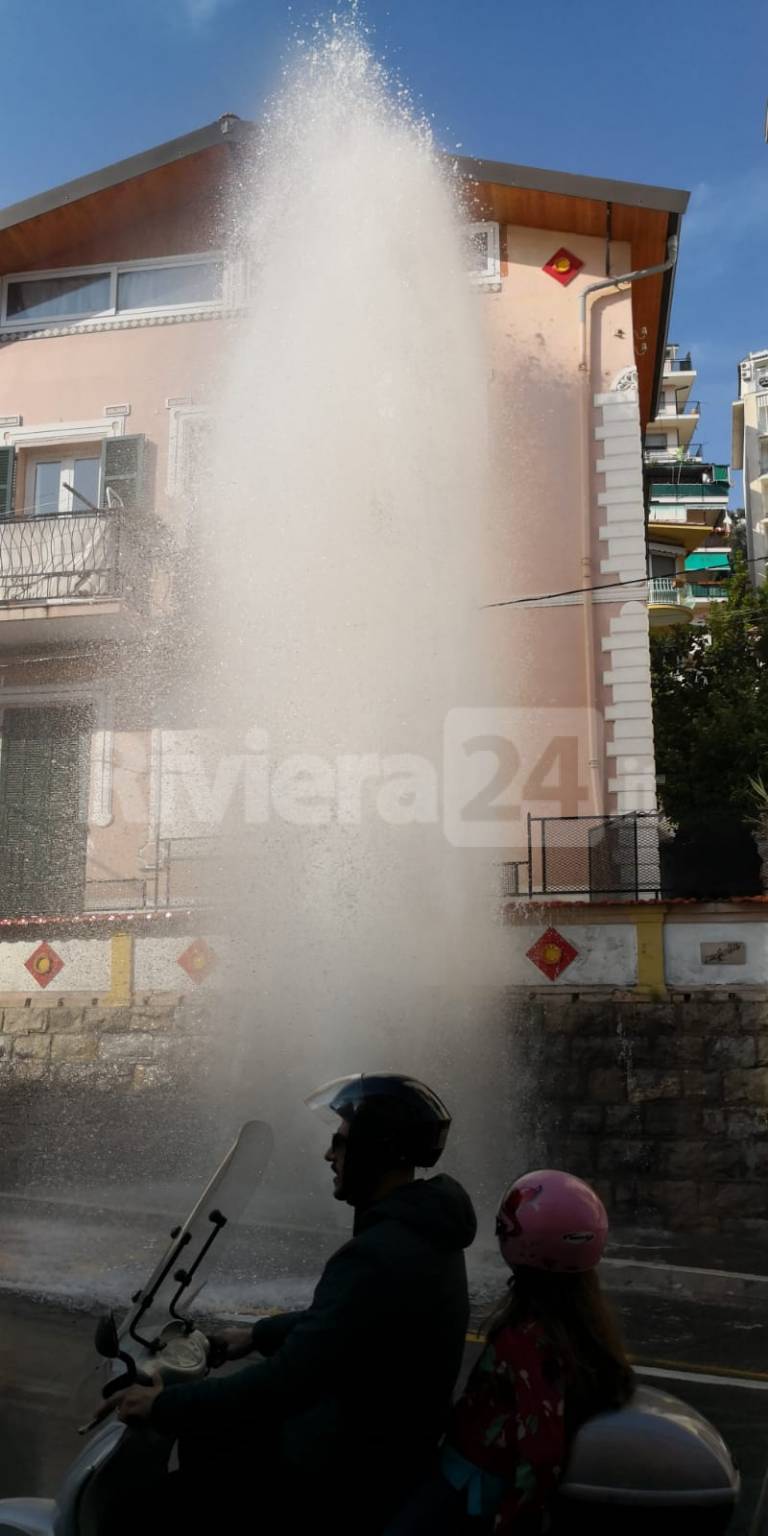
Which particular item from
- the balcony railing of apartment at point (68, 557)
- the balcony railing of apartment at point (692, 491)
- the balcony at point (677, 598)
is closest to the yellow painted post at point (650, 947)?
the balcony railing of apartment at point (68, 557)

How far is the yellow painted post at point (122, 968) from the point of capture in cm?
1199

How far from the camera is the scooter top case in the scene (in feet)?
6.90

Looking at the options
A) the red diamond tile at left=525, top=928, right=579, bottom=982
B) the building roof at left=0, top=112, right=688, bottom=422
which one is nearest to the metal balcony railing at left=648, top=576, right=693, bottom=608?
the building roof at left=0, top=112, right=688, bottom=422

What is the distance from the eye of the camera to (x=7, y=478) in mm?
16469

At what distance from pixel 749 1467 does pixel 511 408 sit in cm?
1295

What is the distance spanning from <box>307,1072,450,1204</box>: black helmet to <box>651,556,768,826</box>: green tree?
602 inches

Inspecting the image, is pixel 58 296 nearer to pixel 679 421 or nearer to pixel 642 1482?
pixel 642 1482

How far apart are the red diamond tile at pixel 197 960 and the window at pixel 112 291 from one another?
29.3ft

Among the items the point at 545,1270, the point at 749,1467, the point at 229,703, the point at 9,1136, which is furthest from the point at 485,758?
the point at 545,1270

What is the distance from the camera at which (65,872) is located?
49.2 ft

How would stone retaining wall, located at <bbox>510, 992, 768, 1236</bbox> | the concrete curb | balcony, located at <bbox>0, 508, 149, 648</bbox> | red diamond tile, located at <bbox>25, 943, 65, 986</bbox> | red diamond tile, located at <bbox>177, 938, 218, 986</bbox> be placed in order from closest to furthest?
the concrete curb < stone retaining wall, located at <bbox>510, 992, 768, 1236</bbox> < red diamond tile, located at <bbox>177, 938, 218, 986</bbox> < red diamond tile, located at <bbox>25, 943, 65, 986</bbox> < balcony, located at <bbox>0, 508, 149, 648</bbox>

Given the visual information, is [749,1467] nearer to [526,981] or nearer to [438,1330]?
[438,1330]

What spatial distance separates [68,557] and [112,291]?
4162 millimetres

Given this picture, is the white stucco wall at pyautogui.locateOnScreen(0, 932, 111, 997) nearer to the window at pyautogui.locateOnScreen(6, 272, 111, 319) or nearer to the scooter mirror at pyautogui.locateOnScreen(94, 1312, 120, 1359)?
the window at pyautogui.locateOnScreen(6, 272, 111, 319)
